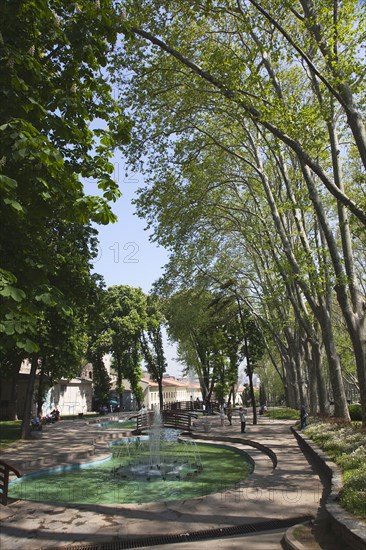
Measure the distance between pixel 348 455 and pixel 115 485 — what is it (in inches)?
228

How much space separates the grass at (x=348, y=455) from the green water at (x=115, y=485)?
2528 millimetres

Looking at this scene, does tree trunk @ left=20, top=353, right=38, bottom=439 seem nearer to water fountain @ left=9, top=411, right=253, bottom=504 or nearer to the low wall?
water fountain @ left=9, top=411, right=253, bottom=504

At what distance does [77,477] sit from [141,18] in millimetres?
13127

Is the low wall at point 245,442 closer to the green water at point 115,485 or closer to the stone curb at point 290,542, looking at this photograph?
the green water at point 115,485

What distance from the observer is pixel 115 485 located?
11.3 meters

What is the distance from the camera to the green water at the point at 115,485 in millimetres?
10016

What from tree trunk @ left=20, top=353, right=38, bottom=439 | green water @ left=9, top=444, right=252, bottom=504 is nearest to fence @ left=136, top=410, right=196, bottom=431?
tree trunk @ left=20, top=353, right=38, bottom=439

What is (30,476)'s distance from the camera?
41.6ft

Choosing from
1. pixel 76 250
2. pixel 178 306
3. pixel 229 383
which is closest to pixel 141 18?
pixel 76 250

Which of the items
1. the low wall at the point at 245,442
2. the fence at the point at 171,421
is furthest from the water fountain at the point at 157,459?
the fence at the point at 171,421

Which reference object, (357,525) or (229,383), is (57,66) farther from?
(229,383)

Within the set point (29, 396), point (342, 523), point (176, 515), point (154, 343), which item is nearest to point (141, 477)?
point (176, 515)

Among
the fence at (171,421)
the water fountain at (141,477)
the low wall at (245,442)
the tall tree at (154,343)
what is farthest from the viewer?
the tall tree at (154,343)

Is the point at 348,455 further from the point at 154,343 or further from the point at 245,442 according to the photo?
the point at 154,343
